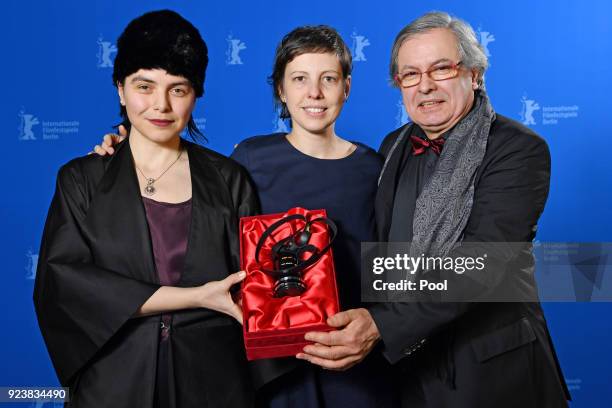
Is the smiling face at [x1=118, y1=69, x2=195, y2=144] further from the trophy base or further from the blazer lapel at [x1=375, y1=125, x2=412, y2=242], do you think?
the blazer lapel at [x1=375, y1=125, x2=412, y2=242]

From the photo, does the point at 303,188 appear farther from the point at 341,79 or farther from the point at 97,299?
the point at 97,299

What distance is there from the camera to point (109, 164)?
1981 mm

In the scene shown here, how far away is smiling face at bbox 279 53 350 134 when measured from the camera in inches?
86.7

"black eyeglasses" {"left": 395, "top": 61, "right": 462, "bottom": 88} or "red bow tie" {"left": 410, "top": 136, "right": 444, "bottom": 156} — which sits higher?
"black eyeglasses" {"left": 395, "top": 61, "right": 462, "bottom": 88}

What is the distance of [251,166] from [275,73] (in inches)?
13.9

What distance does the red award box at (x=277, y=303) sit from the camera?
1.76m

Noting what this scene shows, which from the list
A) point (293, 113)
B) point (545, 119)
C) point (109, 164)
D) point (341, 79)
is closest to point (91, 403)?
point (109, 164)

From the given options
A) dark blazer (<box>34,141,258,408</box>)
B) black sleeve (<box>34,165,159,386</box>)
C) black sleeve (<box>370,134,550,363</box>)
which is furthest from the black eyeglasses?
black sleeve (<box>34,165,159,386</box>)

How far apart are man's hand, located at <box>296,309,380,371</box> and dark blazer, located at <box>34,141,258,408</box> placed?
0.26 m

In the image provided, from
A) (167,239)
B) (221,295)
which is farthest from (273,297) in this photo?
(167,239)

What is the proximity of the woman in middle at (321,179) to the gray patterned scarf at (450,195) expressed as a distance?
9.0 inches

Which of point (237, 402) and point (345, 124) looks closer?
point (237, 402)

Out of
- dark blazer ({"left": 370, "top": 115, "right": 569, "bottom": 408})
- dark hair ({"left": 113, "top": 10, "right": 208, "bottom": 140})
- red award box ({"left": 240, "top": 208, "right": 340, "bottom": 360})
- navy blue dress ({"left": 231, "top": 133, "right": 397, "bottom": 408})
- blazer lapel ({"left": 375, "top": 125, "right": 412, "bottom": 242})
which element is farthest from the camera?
blazer lapel ({"left": 375, "top": 125, "right": 412, "bottom": 242})

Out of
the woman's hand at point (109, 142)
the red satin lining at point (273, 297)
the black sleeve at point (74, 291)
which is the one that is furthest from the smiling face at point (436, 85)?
the black sleeve at point (74, 291)
